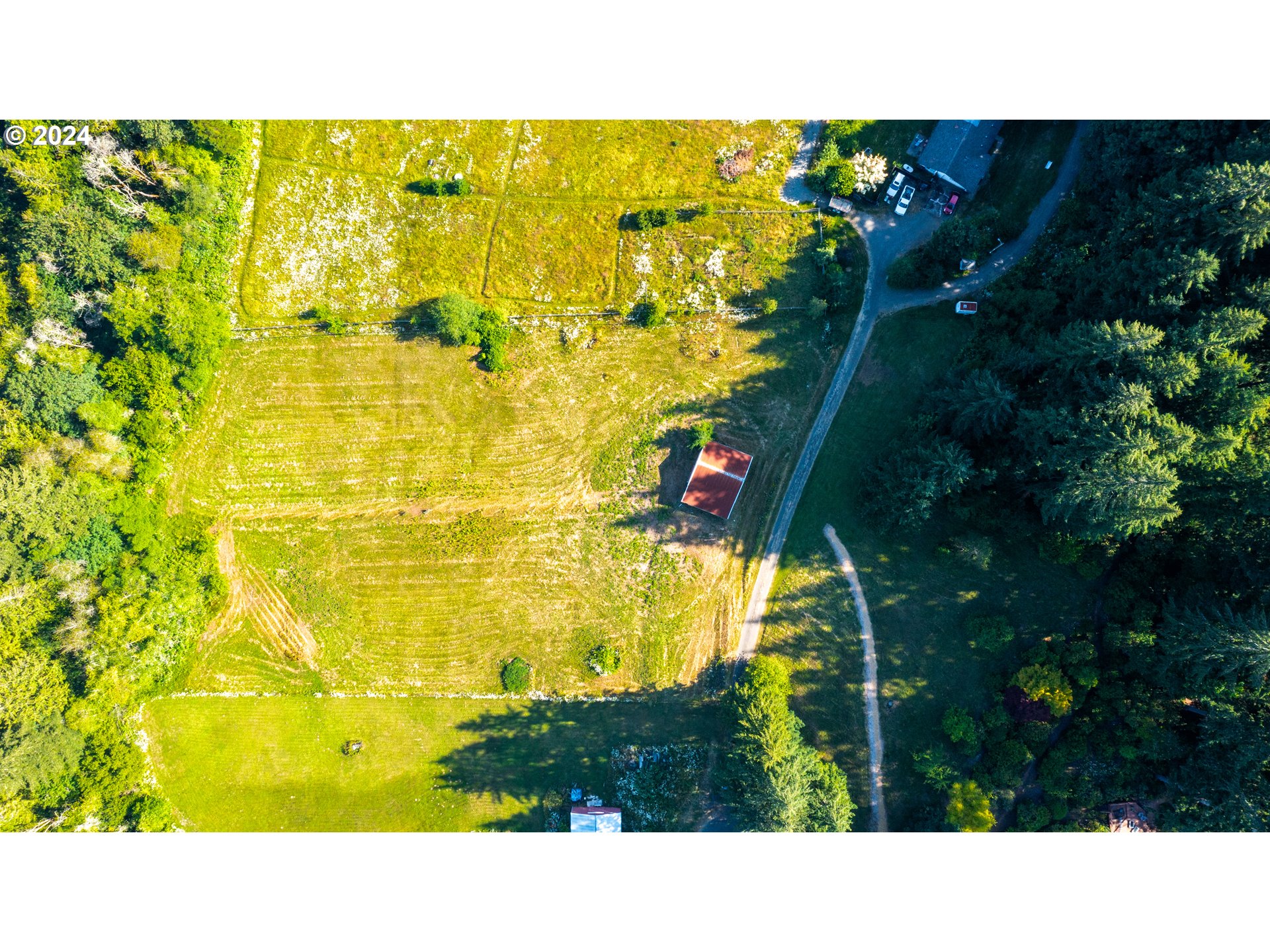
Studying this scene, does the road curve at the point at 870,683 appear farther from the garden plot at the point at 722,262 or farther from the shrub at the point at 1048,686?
the garden plot at the point at 722,262

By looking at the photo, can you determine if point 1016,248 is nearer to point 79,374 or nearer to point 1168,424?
point 1168,424

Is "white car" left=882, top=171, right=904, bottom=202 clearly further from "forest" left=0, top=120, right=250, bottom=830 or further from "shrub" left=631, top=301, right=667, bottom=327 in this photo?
"forest" left=0, top=120, right=250, bottom=830

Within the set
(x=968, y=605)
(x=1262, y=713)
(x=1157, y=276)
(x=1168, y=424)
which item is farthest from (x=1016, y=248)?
(x=1262, y=713)

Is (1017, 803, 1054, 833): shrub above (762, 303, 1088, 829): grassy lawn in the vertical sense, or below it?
below

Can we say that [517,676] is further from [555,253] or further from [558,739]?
[555,253]

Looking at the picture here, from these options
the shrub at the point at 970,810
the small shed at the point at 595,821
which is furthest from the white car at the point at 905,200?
the small shed at the point at 595,821

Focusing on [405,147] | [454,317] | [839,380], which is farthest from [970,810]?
[405,147]

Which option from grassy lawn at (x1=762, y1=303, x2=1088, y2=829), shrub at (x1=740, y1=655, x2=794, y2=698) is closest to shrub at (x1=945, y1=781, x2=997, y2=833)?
grassy lawn at (x1=762, y1=303, x2=1088, y2=829)
